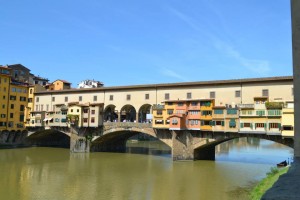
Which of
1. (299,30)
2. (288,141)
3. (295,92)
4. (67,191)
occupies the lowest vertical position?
(67,191)

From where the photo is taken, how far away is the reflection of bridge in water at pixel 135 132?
4022 centimetres

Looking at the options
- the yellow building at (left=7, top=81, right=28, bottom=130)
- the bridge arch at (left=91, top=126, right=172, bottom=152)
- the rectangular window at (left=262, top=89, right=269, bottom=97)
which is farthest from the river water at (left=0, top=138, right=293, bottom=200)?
the yellow building at (left=7, top=81, right=28, bottom=130)

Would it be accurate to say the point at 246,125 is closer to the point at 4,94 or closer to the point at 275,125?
the point at 275,125

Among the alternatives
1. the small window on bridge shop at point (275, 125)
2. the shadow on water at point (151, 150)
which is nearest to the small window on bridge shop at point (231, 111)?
the small window on bridge shop at point (275, 125)

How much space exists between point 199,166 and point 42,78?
213 feet

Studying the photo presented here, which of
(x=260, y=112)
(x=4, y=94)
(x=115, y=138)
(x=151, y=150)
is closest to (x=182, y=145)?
(x=260, y=112)

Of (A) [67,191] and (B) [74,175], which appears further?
(B) [74,175]

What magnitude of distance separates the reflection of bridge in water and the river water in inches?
98.8

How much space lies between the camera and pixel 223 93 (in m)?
42.1

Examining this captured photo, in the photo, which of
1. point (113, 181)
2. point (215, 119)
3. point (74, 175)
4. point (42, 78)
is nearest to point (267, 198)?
point (113, 181)

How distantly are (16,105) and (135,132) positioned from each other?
87.8ft

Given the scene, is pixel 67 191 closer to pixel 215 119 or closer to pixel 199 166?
pixel 199 166

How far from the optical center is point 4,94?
59.8m

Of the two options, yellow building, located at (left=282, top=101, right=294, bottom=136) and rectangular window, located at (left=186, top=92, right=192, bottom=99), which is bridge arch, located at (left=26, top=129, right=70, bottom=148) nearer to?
rectangular window, located at (left=186, top=92, right=192, bottom=99)
